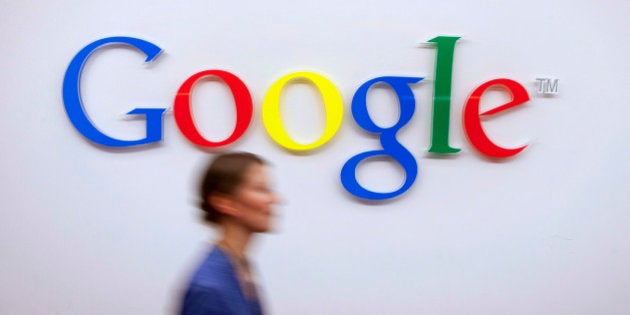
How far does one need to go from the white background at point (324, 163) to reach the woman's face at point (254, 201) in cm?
175

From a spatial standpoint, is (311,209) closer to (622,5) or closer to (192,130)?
(192,130)

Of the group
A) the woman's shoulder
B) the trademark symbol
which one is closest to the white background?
the trademark symbol

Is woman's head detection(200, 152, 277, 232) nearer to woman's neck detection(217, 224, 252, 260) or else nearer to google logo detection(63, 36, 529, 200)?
woman's neck detection(217, 224, 252, 260)

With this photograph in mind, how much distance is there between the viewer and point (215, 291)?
1.51 meters

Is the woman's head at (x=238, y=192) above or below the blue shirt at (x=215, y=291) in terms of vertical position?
above

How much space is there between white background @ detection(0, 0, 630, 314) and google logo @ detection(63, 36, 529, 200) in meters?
0.06

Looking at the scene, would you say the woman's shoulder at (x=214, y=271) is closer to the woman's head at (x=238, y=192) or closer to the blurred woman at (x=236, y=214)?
the blurred woman at (x=236, y=214)

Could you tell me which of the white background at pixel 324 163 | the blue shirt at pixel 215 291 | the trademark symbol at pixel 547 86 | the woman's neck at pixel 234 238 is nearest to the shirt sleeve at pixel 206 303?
the blue shirt at pixel 215 291

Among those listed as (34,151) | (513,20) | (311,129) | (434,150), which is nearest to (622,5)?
(513,20)

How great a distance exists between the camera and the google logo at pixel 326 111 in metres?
3.36

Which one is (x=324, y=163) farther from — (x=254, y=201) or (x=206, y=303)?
(x=206, y=303)

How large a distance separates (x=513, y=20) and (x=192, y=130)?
1.64 m

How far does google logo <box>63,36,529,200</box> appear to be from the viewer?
3363 millimetres

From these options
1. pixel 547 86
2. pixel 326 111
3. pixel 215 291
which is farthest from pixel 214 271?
pixel 547 86
